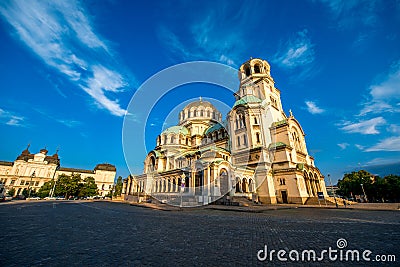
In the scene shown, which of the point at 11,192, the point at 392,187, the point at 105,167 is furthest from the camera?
the point at 105,167

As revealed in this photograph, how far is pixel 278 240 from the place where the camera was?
238 inches

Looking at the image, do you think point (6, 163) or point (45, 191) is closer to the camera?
point (45, 191)

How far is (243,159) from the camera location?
32.3 meters

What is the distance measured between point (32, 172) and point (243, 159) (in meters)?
→ 90.9

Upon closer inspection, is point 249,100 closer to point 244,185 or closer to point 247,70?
point 247,70

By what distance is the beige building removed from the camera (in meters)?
70.5

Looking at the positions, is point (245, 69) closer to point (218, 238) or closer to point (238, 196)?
point (238, 196)

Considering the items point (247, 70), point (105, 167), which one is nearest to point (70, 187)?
point (105, 167)

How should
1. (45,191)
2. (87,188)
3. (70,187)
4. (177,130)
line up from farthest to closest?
(87,188), (45,191), (70,187), (177,130)

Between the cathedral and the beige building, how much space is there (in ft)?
174

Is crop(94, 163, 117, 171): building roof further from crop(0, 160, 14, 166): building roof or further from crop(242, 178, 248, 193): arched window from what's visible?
crop(242, 178, 248, 193): arched window

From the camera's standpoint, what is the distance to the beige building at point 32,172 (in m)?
70.5

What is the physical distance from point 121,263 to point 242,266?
2.68 meters

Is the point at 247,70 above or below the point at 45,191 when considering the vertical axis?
above
